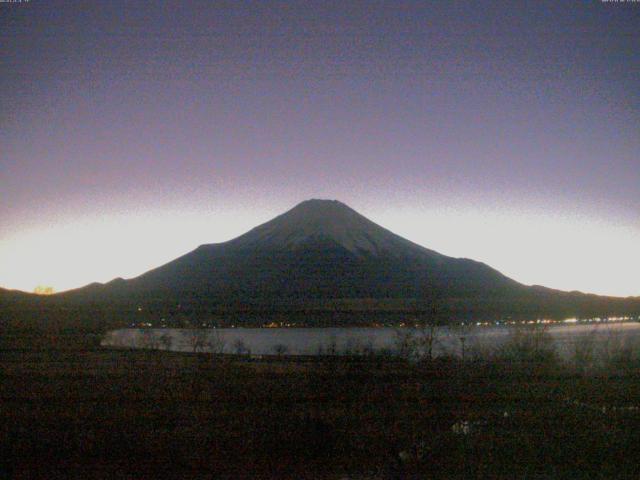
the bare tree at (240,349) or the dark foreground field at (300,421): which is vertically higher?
the dark foreground field at (300,421)

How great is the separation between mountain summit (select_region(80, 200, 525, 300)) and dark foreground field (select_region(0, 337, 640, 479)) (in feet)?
48.8

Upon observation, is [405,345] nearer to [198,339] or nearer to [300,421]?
[198,339]

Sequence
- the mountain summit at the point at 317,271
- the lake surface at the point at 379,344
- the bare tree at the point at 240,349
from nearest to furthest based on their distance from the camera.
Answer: the lake surface at the point at 379,344 → the bare tree at the point at 240,349 → the mountain summit at the point at 317,271

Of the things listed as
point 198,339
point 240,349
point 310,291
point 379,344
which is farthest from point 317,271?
point 240,349

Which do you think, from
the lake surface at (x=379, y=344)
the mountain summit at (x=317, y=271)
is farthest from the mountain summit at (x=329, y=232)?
the lake surface at (x=379, y=344)

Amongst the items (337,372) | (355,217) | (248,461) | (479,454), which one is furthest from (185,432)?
(355,217)

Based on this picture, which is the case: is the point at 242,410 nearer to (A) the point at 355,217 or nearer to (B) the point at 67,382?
(B) the point at 67,382

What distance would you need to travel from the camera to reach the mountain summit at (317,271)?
106 feet

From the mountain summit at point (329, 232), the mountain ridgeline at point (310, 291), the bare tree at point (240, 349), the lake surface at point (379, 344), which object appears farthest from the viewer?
the mountain summit at point (329, 232)

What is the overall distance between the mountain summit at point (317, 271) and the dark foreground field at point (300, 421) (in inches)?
586

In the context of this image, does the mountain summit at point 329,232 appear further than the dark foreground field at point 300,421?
Yes

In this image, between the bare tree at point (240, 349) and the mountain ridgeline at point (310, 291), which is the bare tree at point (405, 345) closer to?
the mountain ridgeline at point (310, 291)

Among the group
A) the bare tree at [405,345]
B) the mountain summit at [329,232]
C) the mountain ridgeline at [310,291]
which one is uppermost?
the mountain summit at [329,232]

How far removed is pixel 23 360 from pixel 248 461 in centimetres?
335
